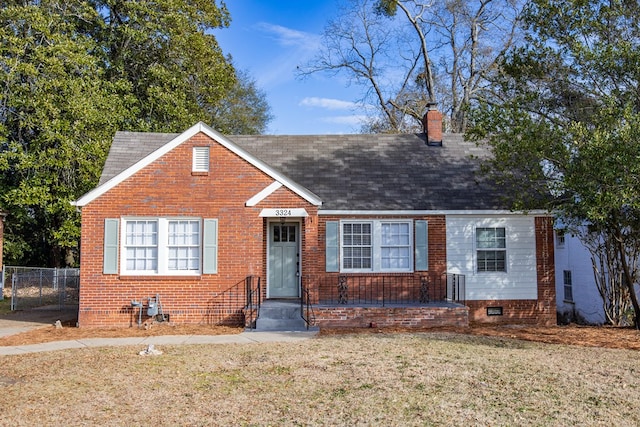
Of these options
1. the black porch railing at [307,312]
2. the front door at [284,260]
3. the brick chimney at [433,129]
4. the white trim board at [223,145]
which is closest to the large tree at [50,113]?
the white trim board at [223,145]

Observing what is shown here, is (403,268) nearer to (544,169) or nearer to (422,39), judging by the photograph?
(544,169)

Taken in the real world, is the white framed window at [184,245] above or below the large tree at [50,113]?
below

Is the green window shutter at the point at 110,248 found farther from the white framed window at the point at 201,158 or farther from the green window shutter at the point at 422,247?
the green window shutter at the point at 422,247

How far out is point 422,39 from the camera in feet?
110

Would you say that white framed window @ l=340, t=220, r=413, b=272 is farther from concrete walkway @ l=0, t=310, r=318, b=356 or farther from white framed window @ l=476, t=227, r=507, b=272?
concrete walkway @ l=0, t=310, r=318, b=356

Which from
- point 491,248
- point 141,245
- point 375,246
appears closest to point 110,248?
point 141,245

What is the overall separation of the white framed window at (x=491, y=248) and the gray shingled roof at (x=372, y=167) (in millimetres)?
753

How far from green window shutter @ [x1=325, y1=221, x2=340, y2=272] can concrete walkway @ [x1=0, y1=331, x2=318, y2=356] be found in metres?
2.91

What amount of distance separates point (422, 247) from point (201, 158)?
21.7 feet

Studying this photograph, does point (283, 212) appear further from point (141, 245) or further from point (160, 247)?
point (141, 245)

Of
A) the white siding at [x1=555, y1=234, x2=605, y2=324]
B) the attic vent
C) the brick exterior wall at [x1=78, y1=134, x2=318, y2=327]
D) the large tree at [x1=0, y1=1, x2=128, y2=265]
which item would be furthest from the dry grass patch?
the large tree at [x1=0, y1=1, x2=128, y2=265]

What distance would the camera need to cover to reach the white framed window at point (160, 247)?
47.6 feet

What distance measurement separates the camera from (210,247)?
1446cm

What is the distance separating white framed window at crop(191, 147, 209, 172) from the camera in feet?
48.4
